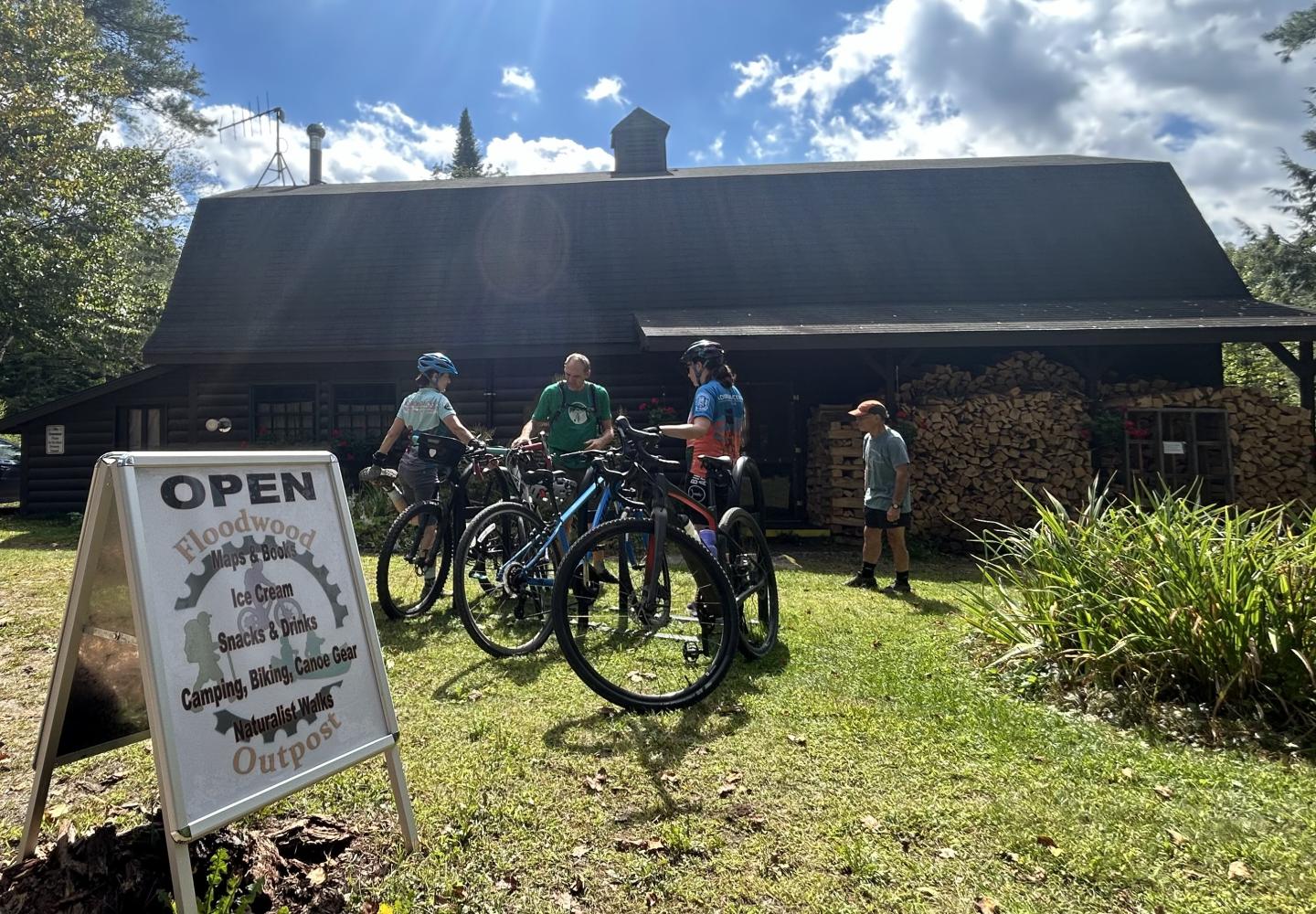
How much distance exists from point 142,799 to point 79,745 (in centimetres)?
61

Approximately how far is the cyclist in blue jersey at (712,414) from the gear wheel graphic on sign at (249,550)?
240cm

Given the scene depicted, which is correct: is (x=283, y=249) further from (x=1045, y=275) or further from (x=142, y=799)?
(x=1045, y=275)

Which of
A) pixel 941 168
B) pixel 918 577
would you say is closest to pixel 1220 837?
pixel 918 577

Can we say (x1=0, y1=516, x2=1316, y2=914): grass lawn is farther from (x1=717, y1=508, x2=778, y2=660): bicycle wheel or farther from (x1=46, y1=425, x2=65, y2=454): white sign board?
(x1=46, y1=425, x2=65, y2=454): white sign board

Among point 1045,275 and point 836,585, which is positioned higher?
point 1045,275

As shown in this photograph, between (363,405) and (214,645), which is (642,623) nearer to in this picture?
(214,645)

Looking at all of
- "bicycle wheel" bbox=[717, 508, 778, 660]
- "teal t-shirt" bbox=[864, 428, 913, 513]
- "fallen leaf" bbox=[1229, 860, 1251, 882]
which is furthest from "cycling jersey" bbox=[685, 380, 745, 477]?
"fallen leaf" bbox=[1229, 860, 1251, 882]

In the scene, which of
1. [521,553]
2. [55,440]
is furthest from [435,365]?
[55,440]

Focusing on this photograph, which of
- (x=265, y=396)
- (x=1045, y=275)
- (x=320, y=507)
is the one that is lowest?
(x=320, y=507)

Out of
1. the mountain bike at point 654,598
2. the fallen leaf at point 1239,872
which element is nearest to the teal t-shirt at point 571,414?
the mountain bike at point 654,598

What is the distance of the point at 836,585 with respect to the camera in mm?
6035

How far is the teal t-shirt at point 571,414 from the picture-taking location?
487cm

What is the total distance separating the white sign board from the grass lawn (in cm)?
1148

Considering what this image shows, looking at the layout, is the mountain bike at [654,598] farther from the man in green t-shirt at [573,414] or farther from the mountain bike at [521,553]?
the man in green t-shirt at [573,414]
